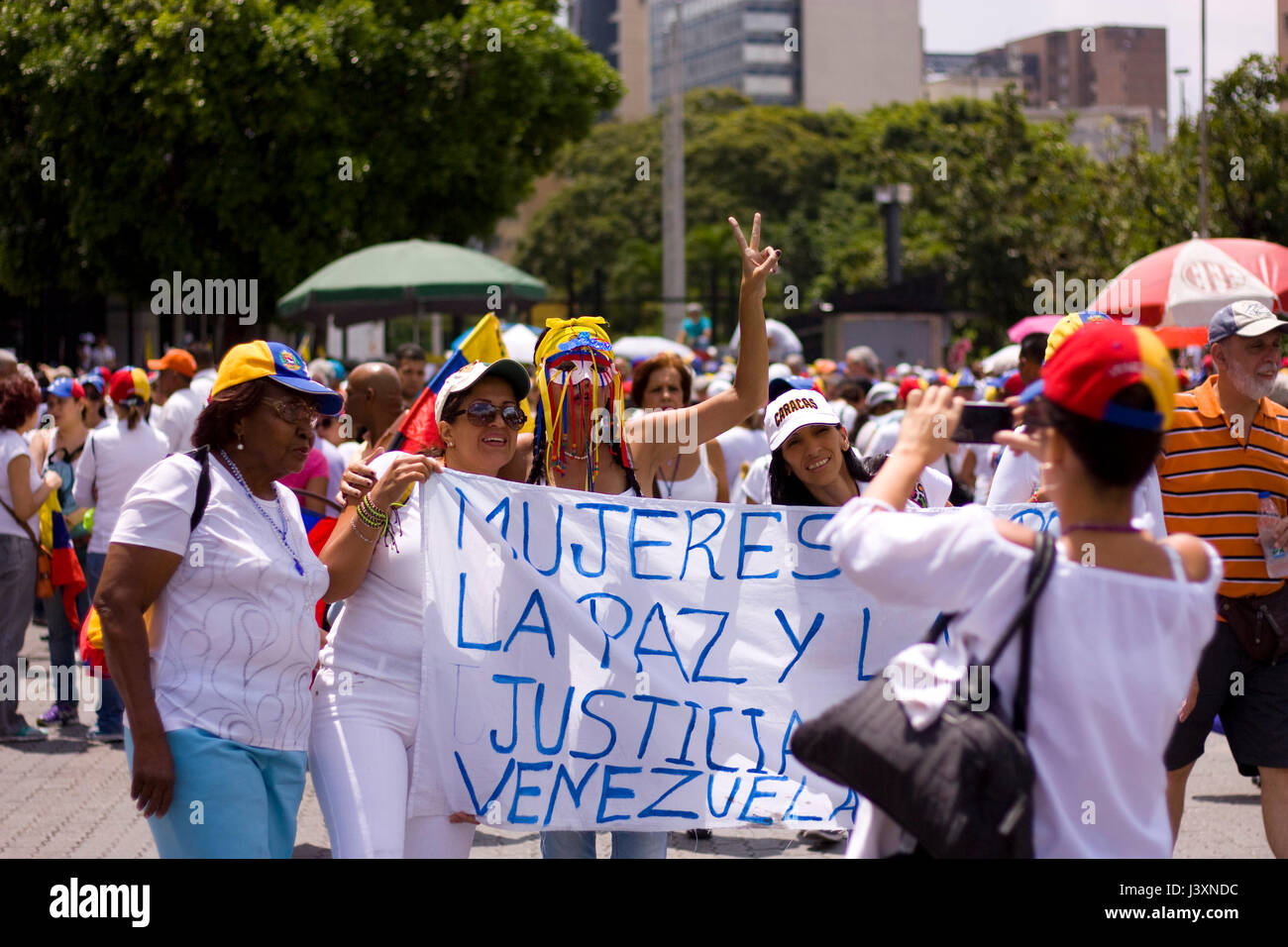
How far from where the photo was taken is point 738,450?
383 inches

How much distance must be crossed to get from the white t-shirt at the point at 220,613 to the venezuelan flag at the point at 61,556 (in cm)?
560

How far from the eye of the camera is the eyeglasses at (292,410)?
3738mm

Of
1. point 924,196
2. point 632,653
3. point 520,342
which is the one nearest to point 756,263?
point 632,653

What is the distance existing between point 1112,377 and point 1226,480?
2776 mm

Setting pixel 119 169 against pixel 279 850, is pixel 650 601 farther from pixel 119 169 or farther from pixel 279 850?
pixel 119 169

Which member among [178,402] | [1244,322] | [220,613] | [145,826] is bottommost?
[145,826]

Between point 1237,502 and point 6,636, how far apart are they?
20.9ft

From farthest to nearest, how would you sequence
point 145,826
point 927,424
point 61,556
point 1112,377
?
1. point 61,556
2. point 145,826
3. point 927,424
4. point 1112,377

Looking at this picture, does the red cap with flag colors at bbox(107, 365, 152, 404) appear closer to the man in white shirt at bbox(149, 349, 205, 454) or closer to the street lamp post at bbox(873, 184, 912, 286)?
the man in white shirt at bbox(149, 349, 205, 454)

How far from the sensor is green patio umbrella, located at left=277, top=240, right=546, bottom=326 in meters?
13.8

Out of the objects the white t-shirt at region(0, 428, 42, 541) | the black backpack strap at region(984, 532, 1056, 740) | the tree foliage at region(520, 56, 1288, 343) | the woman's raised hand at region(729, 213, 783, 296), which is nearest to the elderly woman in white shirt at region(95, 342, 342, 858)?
the woman's raised hand at region(729, 213, 783, 296)

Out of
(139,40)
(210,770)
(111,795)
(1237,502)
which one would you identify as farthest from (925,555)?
(139,40)

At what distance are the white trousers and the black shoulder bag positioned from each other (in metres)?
1.56

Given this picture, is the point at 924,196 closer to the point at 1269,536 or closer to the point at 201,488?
the point at 1269,536
